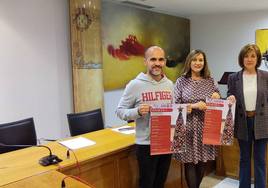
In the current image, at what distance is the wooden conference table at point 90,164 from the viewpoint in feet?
5.61

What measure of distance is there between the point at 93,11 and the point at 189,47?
10.4ft

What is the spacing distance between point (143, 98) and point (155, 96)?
9 cm

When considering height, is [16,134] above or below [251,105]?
below

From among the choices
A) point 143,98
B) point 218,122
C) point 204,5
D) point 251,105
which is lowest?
point 218,122

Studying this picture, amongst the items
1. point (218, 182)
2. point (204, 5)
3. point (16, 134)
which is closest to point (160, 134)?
point (16, 134)

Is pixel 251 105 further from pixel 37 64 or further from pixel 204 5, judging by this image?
pixel 204 5

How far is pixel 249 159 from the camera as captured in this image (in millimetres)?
2404

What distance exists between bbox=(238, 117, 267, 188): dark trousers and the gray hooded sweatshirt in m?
0.86

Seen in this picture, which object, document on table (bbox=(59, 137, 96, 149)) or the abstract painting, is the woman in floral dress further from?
the abstract painting

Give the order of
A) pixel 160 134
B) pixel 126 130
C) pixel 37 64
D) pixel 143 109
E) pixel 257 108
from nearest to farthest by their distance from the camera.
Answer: pixel 143 109, pixel 160 134, pixel 257 108, pixel 126 130, pixel 37 64

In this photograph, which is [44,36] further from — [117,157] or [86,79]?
[117,157]

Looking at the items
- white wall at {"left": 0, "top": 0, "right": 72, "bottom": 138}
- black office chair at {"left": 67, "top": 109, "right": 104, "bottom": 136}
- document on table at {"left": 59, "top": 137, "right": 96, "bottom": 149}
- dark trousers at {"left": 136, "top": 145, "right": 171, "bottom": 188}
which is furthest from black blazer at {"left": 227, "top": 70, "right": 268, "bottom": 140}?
white wall at {"left": 0, "top": 0, "right": 72, "bottom": 138}

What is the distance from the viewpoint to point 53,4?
3760 millimetres

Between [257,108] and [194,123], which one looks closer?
[194,123]
